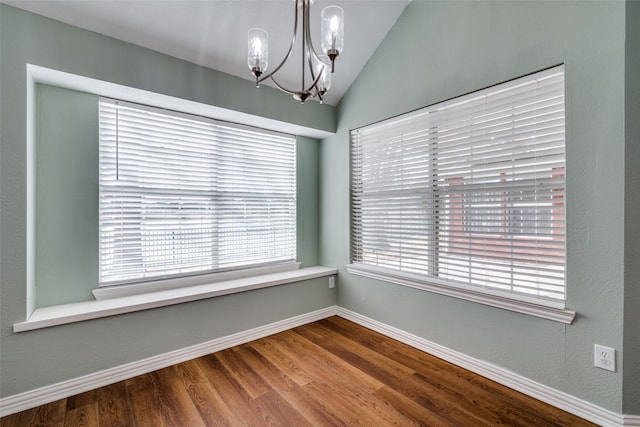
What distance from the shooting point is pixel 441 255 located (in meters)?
2.46

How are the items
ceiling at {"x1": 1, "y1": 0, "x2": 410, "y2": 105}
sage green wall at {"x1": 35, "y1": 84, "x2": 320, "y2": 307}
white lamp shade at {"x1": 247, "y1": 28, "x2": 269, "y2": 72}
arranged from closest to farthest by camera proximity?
1. white lamp shade at {"x1": 247, "y1": 28, "x2": 269, "y2": 72}
2. ceiling at {"x1": 1, "y1": 0, "x2": 410, "y2": 105}
3. sage green wall at {"x1": 35, "y1": 84, "x2": 320, "y2": 307}

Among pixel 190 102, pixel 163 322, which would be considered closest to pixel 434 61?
pixel 190 102

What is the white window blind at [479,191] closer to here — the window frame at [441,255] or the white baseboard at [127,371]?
the window frame at [441,255]

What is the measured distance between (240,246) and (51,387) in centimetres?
169

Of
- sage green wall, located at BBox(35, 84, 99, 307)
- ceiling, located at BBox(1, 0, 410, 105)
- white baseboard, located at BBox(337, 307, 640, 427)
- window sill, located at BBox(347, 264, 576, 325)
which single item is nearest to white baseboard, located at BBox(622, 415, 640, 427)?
white baseboard, located at BBox(337, 307, 640, 427)

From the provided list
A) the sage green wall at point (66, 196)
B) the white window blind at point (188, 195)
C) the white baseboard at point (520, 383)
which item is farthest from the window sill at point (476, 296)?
the sage green wall at point (66, 196)

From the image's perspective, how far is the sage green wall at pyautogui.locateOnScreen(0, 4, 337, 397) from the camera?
1.80 m

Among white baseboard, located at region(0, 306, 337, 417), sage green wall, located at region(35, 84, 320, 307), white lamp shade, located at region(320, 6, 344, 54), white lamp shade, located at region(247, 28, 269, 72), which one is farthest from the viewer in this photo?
sage green wall, located at region(35, 84, 320, 307)

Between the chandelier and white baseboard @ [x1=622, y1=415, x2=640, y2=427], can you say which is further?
white baseboard @ [x1=622, y1=415, x2=640, y2=427]

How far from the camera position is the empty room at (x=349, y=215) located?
5.58ft

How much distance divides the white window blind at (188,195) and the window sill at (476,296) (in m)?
1.09

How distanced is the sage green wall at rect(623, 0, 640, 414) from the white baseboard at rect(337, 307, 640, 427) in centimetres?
11

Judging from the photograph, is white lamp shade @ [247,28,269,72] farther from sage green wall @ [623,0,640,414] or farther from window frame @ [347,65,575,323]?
sage green wall @ [623,0,640,414]

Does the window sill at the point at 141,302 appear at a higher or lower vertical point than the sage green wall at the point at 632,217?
lower
